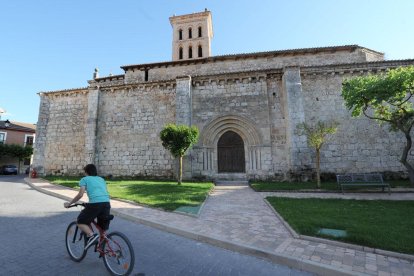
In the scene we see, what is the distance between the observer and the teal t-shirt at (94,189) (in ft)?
10.1

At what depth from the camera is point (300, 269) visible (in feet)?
9.97

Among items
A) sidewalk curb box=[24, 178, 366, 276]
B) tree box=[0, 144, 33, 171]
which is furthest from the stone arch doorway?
tree box=[0, 144, 33, 171]

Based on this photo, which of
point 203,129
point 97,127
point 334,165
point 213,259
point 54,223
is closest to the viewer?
point 213,259

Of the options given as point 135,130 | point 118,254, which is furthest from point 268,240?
point 135,130

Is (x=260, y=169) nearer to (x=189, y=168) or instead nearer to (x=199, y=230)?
(x=189, y=168)

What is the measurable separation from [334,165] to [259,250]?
441 inches

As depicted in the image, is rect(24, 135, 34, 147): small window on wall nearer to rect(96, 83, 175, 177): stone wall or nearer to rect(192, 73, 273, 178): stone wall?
rect(96, 83, 175, 177): stone wall

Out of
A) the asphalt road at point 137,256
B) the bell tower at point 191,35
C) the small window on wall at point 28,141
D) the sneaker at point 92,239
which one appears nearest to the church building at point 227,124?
the asphalt road at point 137,256

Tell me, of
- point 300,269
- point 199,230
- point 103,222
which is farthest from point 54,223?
point 300,269

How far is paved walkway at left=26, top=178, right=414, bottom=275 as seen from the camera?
9.65 feet

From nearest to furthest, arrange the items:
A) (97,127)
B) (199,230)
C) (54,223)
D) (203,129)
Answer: (199,230) → (54,223) → (203,129) → (97,127)

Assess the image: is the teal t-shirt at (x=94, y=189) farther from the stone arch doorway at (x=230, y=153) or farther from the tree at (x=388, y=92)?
the stone arch doorway at (x=230, y=153)

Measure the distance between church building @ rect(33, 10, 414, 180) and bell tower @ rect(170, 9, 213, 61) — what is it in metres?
16.1

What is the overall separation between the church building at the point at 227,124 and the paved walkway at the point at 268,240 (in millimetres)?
7200
